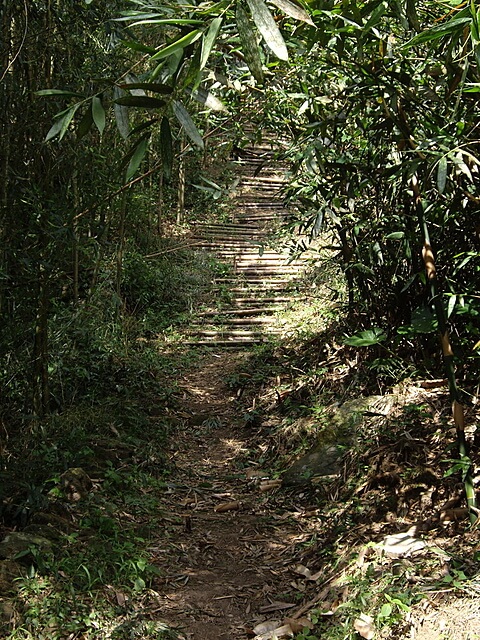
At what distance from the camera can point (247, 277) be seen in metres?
10.2

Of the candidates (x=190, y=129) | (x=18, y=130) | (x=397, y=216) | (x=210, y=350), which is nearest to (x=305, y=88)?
(x=397, y=216)

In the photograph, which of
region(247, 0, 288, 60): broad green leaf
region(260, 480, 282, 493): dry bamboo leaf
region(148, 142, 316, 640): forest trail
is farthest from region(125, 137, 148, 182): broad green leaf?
region(260, 480, 282, 493): dry bamboo leaf

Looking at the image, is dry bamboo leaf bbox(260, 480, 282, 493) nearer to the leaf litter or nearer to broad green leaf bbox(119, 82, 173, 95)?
the leaf litter

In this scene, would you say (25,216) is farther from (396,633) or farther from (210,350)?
(210,350)

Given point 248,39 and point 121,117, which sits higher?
point 248,39

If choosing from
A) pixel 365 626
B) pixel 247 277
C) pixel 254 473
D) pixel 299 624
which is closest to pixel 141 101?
pixel 365 626

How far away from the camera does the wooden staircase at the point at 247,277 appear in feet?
27.3

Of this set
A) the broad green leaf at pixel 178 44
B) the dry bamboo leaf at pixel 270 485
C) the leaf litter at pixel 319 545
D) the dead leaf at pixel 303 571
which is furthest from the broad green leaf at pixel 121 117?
the dry bamboo leaf at pixel 270 485

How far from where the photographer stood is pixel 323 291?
28.2ft

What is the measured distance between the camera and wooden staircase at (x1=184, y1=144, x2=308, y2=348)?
27.3 ft

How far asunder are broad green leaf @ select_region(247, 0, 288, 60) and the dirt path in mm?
2410

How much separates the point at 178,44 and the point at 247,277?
872 cm

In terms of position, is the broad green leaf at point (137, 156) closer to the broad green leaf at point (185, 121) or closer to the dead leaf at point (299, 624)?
the broad green leaf at point (185, 121)

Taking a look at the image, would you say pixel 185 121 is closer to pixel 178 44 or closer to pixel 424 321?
pixel 178 44
